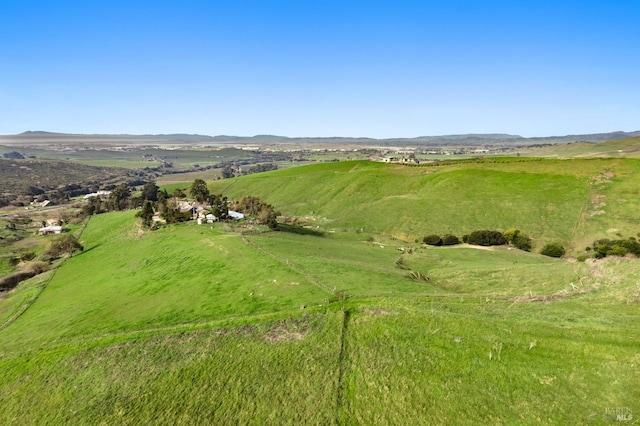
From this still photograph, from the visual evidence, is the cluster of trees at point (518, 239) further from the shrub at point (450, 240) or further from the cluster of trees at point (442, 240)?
the shrub at point (450, 240)

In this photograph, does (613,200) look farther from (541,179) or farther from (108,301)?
(108,301)

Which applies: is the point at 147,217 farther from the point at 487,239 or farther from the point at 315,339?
the point at 487,239

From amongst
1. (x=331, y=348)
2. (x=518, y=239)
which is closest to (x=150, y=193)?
(x=518, y=239)

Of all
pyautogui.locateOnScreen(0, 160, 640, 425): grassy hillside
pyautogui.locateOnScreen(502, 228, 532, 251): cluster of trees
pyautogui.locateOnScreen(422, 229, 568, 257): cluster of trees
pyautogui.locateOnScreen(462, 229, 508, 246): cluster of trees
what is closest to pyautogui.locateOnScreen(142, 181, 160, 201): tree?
pyautogui.locateOnScreen(0, 160, 640, 425): grassy hillside

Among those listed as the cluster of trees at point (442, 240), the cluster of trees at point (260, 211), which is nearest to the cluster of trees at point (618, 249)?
the cluster of trees at point (442, 240)

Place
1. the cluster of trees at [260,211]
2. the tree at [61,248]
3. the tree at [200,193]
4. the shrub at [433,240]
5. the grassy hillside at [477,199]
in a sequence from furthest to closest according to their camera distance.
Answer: the tree at [200,193] → the grassy hillside at [477,199] → the cluster of trees at [260,211] → the tree at [61,248] → the shrub at [433,240]

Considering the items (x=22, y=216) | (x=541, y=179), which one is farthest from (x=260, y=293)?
(x=22, y=216)
